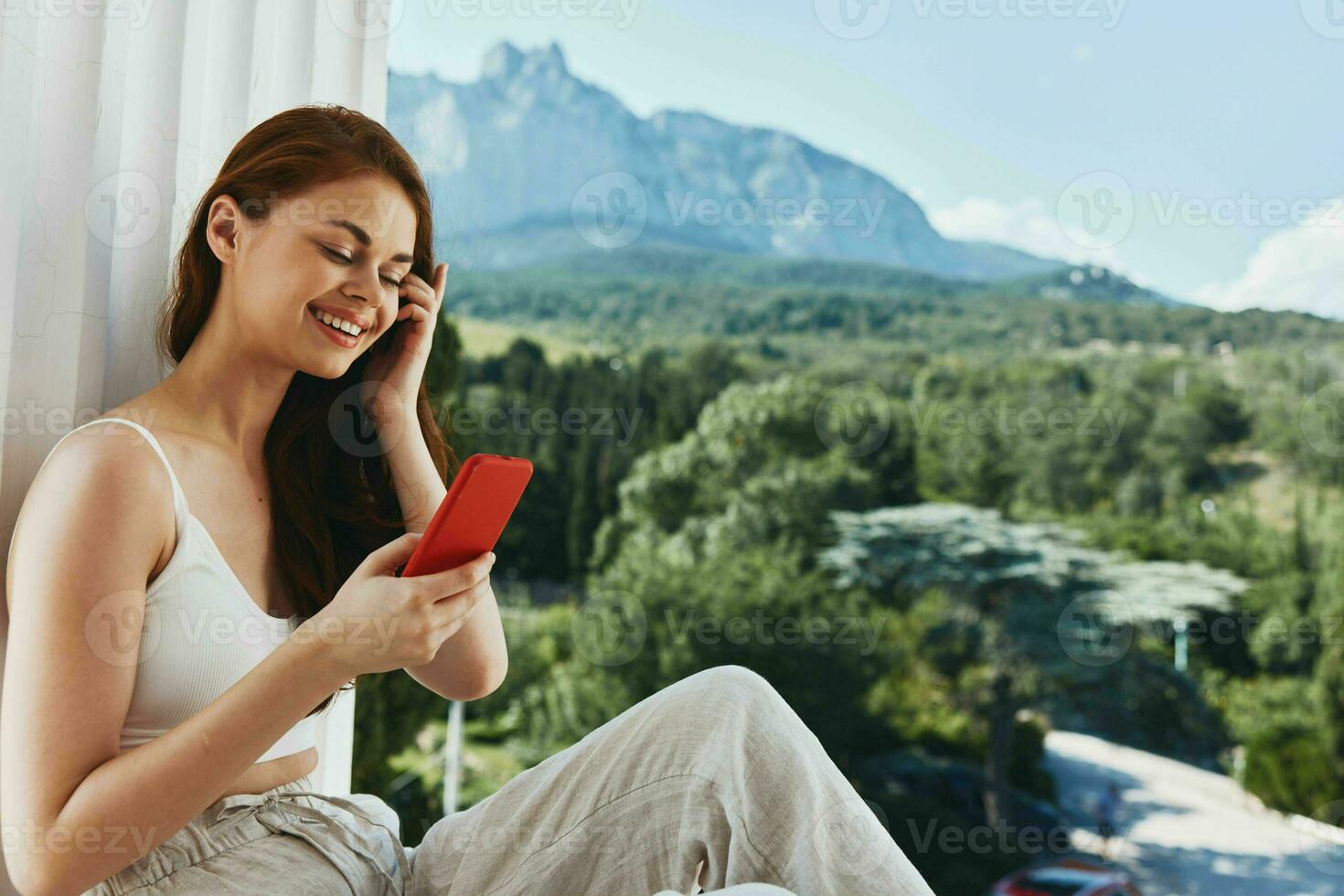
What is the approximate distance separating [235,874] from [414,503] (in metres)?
0.41

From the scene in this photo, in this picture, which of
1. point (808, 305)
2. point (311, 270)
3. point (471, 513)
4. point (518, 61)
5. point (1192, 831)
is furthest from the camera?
point (518, 61)

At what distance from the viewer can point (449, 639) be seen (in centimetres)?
113

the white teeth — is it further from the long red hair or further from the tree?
the tree

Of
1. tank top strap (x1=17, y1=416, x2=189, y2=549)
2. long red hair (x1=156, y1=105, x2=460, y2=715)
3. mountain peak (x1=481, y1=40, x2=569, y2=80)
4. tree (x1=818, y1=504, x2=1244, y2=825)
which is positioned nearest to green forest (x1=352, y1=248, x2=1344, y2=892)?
tree (x1=818, y1=504, x2=1244, y2=825)

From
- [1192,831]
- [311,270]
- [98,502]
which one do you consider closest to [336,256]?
[311,270]

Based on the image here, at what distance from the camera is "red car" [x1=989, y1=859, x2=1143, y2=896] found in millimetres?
3564

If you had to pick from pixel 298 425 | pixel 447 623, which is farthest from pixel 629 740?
pixel 298 425

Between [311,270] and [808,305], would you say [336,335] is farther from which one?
[808,305]

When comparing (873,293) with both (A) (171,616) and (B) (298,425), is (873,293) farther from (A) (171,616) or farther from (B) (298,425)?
(A) (171,616)

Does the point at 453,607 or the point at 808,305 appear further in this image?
the point at 808,305

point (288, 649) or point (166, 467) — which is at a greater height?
point (166, 467)

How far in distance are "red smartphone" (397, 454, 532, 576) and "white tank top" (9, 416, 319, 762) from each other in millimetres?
211

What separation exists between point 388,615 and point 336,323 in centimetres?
36

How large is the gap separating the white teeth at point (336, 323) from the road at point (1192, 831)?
320cm
